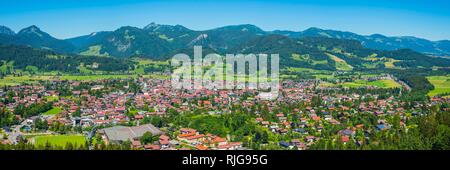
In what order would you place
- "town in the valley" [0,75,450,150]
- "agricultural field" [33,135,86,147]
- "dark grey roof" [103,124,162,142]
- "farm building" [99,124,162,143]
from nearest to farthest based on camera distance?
"town in the valley" [0,75,450,150] < "agricultural field" [33,135,86,147] < "farm building" [99,124,162,143] < "dark grey roof" [103,124,162,142]

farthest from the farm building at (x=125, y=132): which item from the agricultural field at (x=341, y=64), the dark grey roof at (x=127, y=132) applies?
the agricultural field at (x=341, y=64)

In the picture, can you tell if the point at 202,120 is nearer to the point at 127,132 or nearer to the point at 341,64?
the point at 127,132

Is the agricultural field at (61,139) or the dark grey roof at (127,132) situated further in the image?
the dark grey roof at (127,132)

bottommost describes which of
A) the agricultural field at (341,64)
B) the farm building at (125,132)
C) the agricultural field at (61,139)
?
the agricultural field at (61,139)

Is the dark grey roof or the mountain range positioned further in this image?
the mountain range

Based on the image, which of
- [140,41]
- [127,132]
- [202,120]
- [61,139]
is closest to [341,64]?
[202,120]

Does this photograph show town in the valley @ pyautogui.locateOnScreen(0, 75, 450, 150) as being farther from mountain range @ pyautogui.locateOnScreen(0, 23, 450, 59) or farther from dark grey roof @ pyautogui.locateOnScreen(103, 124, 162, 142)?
mountain range @ pyautogui.locateOnScreen(0, 23, 450, 59)

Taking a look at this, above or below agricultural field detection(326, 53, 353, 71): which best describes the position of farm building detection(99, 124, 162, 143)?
below

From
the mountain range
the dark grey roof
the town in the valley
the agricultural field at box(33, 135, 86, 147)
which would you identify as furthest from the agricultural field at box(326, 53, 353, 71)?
the agricultural field at box(33, 135, 86, 147)

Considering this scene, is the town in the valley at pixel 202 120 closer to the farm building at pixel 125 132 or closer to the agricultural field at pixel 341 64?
the farm building at pixel 125 132

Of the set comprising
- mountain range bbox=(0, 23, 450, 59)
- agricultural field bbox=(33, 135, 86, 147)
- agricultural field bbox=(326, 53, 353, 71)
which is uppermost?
mountain range bbox=(0, 23, 450, 59)
